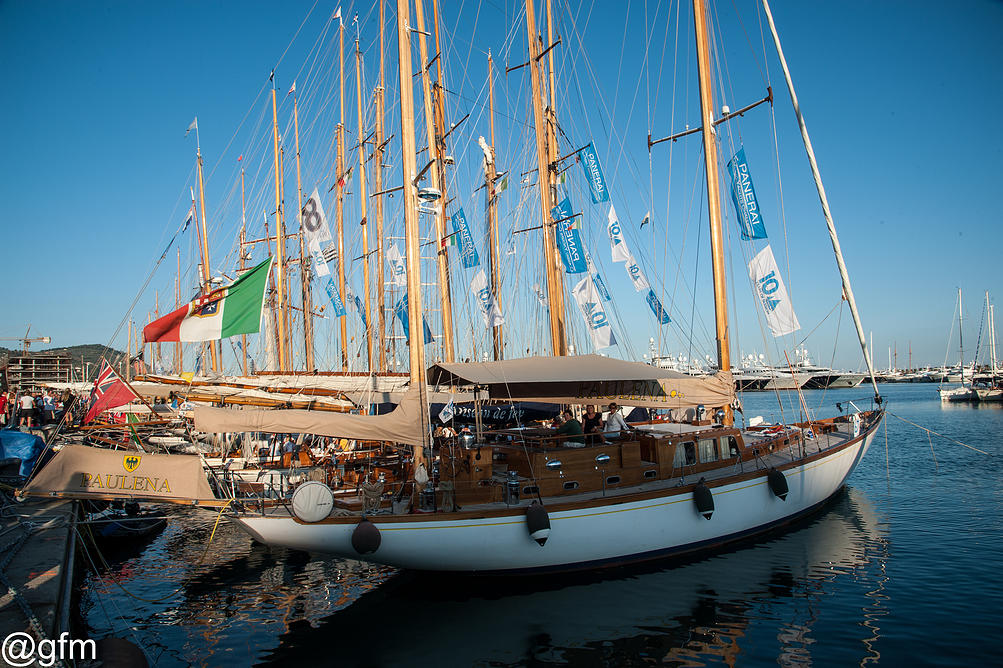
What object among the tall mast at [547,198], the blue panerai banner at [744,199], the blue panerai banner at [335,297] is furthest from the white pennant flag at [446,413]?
the blue panerai banner at [335,297]

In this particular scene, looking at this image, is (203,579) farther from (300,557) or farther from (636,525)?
(636,525)

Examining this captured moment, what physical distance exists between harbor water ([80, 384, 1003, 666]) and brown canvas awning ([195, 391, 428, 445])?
3369 mm

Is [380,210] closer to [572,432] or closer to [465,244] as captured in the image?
[465,244]

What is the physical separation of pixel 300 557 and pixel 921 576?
14.3m

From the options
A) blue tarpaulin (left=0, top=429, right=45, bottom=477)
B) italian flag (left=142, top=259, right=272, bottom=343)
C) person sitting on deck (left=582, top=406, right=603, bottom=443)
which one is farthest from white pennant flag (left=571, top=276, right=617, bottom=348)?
blue tarpaulin (left=0, top=429, right=45, bottom=477)

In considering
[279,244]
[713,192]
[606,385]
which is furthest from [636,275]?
[279,244]

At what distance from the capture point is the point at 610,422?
14195 millimetres

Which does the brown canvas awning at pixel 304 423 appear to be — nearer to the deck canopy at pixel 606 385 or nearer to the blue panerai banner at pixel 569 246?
the deck canopy at pixel 606 385

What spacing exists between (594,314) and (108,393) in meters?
15.6

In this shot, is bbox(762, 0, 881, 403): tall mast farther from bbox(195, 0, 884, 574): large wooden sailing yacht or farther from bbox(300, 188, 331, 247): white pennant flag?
bbox(300, 188, 331, 247): white pennant flag

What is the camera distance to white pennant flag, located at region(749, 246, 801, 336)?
14648mm

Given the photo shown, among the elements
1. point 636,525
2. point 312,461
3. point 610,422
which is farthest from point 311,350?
point 636,525

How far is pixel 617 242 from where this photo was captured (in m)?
20.3

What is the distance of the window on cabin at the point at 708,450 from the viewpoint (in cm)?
1409
